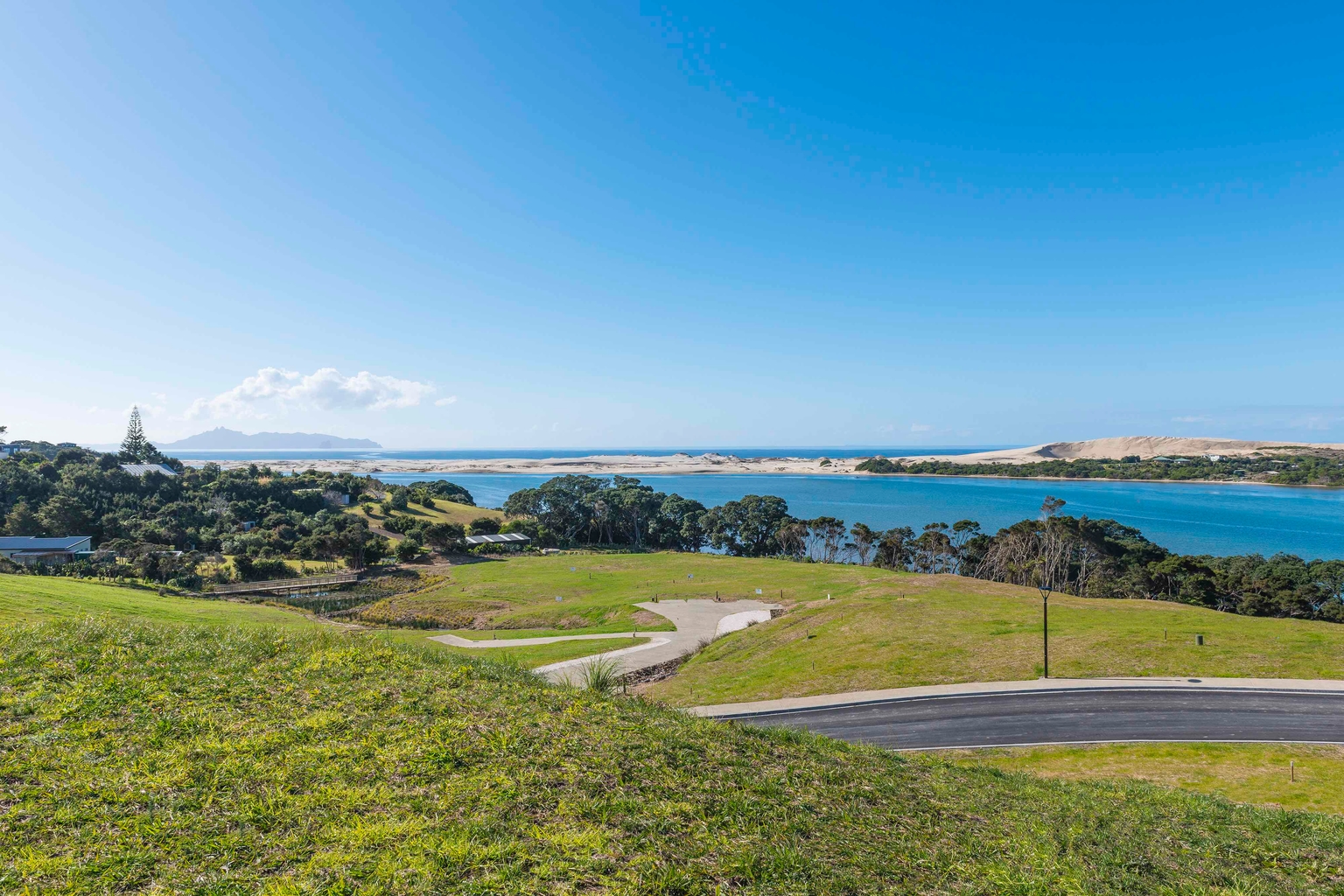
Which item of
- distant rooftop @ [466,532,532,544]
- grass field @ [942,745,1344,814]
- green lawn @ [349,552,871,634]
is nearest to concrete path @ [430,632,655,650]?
green lawn @ [349,552,871,634]

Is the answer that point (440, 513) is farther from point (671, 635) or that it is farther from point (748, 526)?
point (671, 635)

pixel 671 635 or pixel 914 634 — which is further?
pixel 671 635

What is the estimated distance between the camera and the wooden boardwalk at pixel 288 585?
176 feet

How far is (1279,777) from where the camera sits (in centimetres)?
1697

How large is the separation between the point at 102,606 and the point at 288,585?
3541 centimetres

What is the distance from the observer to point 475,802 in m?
6.91

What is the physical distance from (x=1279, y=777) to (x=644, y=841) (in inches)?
865

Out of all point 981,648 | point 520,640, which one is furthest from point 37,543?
point 981,648

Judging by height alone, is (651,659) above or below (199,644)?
below

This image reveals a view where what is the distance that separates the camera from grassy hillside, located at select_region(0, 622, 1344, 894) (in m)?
5.69

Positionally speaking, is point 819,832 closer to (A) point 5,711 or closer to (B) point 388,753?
(B) point 388,753

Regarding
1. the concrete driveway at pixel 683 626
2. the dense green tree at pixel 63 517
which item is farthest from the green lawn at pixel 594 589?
the dense green tree at pixel 63 517

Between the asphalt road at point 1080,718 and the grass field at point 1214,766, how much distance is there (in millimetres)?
849

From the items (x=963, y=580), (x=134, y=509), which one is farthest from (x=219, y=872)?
(x=134, y=509)
